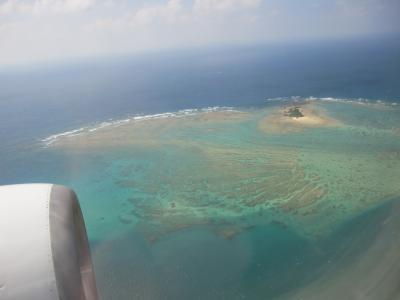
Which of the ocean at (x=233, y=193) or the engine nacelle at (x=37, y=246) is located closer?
the engine nacelle at (x=37, y=246)

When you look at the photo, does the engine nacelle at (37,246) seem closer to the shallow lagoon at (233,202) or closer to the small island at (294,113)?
the shallow lagoon at (233,202)

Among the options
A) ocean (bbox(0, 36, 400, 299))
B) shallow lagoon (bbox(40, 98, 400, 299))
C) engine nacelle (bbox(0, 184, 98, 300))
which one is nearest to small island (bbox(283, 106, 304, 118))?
ocean (bbox(0, 36, 400, 299))

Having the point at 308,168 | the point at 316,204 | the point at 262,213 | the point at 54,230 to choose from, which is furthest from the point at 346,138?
the point at 54,230

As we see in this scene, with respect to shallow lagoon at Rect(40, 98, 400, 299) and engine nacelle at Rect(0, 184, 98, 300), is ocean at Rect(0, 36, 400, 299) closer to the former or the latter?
shallow lagoon at Rect(40, 98, 400, 299)

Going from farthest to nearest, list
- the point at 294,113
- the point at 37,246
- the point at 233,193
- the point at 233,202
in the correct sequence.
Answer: the point at 294,113, the point at 233,193, the point at 233,202, the point at 37,246

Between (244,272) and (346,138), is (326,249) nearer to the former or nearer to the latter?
(244,272)

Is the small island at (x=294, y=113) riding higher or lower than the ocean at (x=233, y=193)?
higher

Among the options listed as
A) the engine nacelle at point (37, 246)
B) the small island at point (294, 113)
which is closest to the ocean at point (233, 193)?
the small island at point (294, 113)

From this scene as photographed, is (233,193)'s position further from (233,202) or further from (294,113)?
(294,113)

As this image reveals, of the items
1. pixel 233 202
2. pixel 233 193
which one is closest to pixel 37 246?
pixel 233 202
